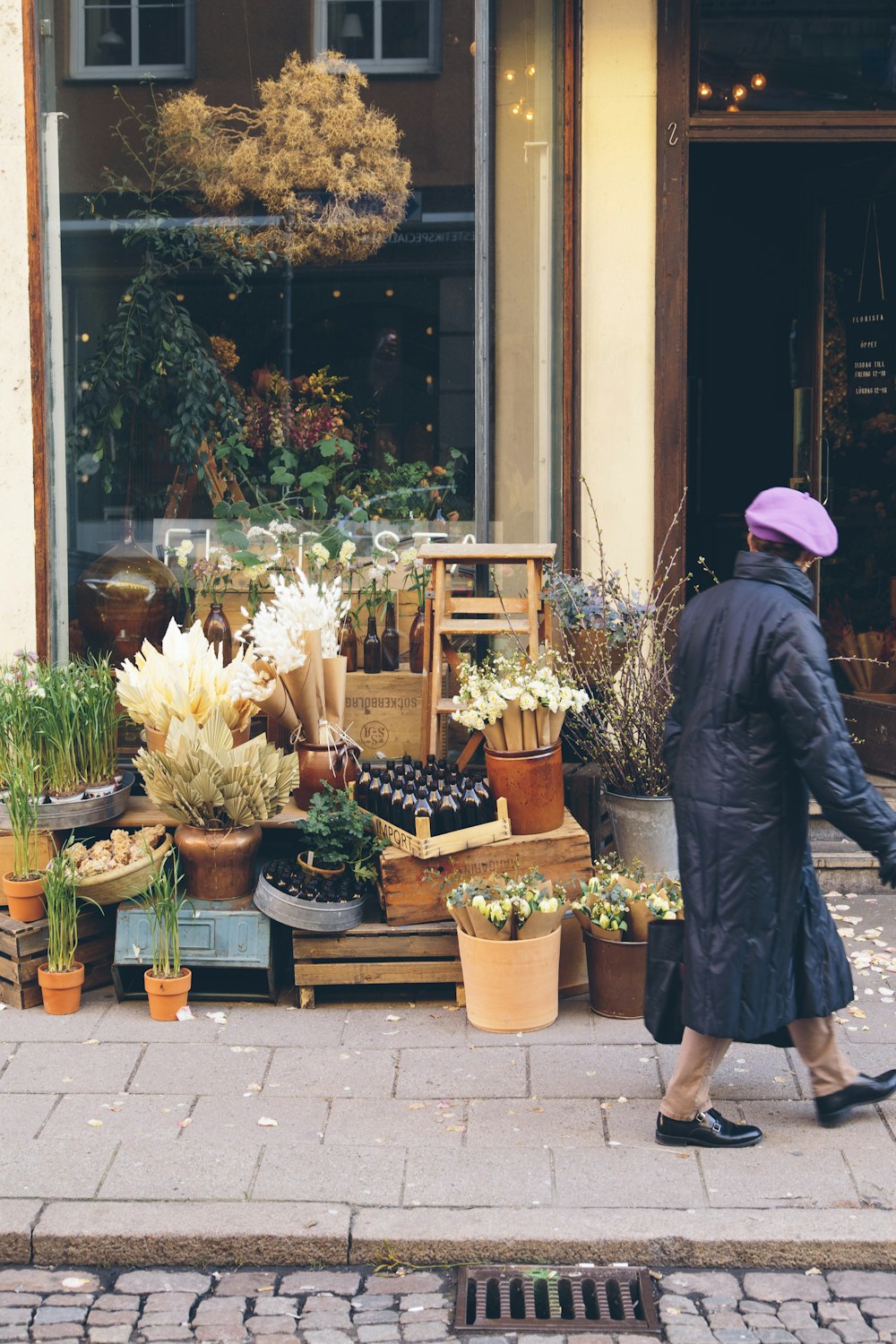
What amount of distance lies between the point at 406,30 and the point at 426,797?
3702 mm

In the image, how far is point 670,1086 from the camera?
416 centimetres

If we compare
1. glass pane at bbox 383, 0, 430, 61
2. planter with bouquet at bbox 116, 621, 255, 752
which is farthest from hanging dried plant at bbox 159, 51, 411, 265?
planter with bouquet at bbox 116, 621, 255, 752

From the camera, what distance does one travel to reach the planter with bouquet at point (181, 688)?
5512 mm

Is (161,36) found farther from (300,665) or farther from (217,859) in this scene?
(217,859)

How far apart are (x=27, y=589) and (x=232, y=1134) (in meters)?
3.25

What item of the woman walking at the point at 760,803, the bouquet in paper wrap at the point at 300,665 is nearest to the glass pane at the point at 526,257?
the bouquet in paper wrap at the point at 300,665

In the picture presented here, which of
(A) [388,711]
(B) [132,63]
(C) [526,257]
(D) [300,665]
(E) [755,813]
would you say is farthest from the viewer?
(B) [132,63]

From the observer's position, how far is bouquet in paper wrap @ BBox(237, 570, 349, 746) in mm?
5387

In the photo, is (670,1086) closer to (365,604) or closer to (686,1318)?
(686,1318)

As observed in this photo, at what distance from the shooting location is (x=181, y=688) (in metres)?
5.52

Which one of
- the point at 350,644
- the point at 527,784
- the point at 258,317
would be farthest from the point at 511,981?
the point at 258,317

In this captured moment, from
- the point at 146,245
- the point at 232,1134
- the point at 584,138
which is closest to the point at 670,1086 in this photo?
the point at 232,1134

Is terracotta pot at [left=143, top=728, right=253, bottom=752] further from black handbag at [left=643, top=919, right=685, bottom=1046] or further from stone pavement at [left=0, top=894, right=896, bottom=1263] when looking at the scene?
black handbag at [left=643, top=919, right=685, bottom=1046]

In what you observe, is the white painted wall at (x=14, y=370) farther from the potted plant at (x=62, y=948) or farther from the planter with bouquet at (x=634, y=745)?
the planter with bouquet at (x=634, y=745)
